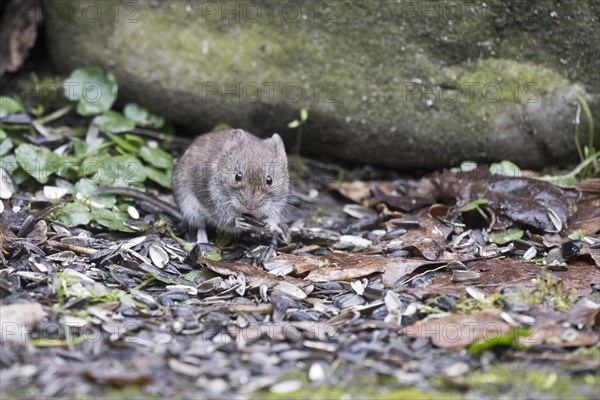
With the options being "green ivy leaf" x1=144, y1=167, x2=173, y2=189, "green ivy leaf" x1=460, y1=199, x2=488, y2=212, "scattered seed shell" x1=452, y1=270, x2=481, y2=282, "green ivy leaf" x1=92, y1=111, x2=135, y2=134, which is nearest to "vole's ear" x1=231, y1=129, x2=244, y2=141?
"green ivy leaf" x1=144, y1=167, x2=173, y2=189

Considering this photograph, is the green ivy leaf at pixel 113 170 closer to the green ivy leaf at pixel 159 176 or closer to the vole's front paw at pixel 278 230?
the green ivy leaf at pixel 159 176

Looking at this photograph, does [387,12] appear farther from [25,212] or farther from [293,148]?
[25,212]

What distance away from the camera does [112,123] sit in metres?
8.54

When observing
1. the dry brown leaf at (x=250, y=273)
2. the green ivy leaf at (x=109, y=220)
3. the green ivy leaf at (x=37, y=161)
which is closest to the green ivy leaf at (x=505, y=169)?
the dry brown leaf at (x=250, y=273)

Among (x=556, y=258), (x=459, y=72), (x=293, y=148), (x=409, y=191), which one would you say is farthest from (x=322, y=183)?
(x=556, y=258)

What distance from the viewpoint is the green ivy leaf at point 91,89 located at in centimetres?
858

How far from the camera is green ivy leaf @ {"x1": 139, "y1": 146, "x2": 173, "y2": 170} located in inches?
325

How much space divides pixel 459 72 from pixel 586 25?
4.26 ft

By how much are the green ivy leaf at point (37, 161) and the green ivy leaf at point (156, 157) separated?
3.04 feet

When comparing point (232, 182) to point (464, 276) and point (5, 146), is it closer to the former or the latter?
point (464, 276)

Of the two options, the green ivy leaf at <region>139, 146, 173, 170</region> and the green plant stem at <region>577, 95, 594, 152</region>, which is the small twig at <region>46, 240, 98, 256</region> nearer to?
the green ivy leaf at <region>139, 146, 173, 170</region>

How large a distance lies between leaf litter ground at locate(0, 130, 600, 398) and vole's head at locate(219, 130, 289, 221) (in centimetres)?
39

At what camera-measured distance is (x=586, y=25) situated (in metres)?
7.64

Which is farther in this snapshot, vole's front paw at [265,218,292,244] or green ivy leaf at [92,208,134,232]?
vole's front paw at [265,218,292,244]
